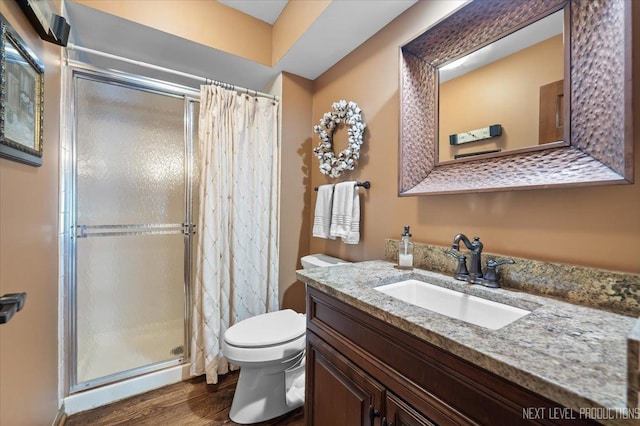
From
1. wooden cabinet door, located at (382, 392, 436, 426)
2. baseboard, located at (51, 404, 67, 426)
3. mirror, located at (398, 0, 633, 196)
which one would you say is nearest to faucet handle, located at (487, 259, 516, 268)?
mirror, located at (398, 0, 633, 196)

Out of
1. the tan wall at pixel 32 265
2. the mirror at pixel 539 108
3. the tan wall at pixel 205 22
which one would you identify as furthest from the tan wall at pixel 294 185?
the tan wall at pixel 32 265

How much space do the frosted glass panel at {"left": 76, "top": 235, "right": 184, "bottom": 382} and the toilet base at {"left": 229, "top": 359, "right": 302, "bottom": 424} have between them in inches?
27.7

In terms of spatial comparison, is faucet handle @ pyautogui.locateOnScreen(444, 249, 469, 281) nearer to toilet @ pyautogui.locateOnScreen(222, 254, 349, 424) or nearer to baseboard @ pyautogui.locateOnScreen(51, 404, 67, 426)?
toilet @ pyautogui.locateOnScreen(222, 254, 349, 424)

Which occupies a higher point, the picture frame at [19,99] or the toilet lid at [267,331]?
the picture frame at [19,99]

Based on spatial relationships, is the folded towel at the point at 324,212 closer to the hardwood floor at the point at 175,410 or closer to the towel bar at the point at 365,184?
the towel bar at the point at 365,184

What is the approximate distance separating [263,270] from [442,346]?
1535 mm

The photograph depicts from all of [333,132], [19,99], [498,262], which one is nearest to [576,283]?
[498,262]

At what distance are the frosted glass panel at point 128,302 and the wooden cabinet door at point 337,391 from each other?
1.29 m

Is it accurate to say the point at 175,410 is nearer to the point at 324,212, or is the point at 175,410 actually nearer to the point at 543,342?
the point at 324,212

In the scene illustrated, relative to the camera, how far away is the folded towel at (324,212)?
1731mm

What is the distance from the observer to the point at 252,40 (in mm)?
1887

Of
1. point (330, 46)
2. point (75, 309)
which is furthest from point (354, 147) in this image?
point (75, 309)

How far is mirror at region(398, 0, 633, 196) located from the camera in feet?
2.47

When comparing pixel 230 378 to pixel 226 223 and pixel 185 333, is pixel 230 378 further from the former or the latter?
pixel 226 223
